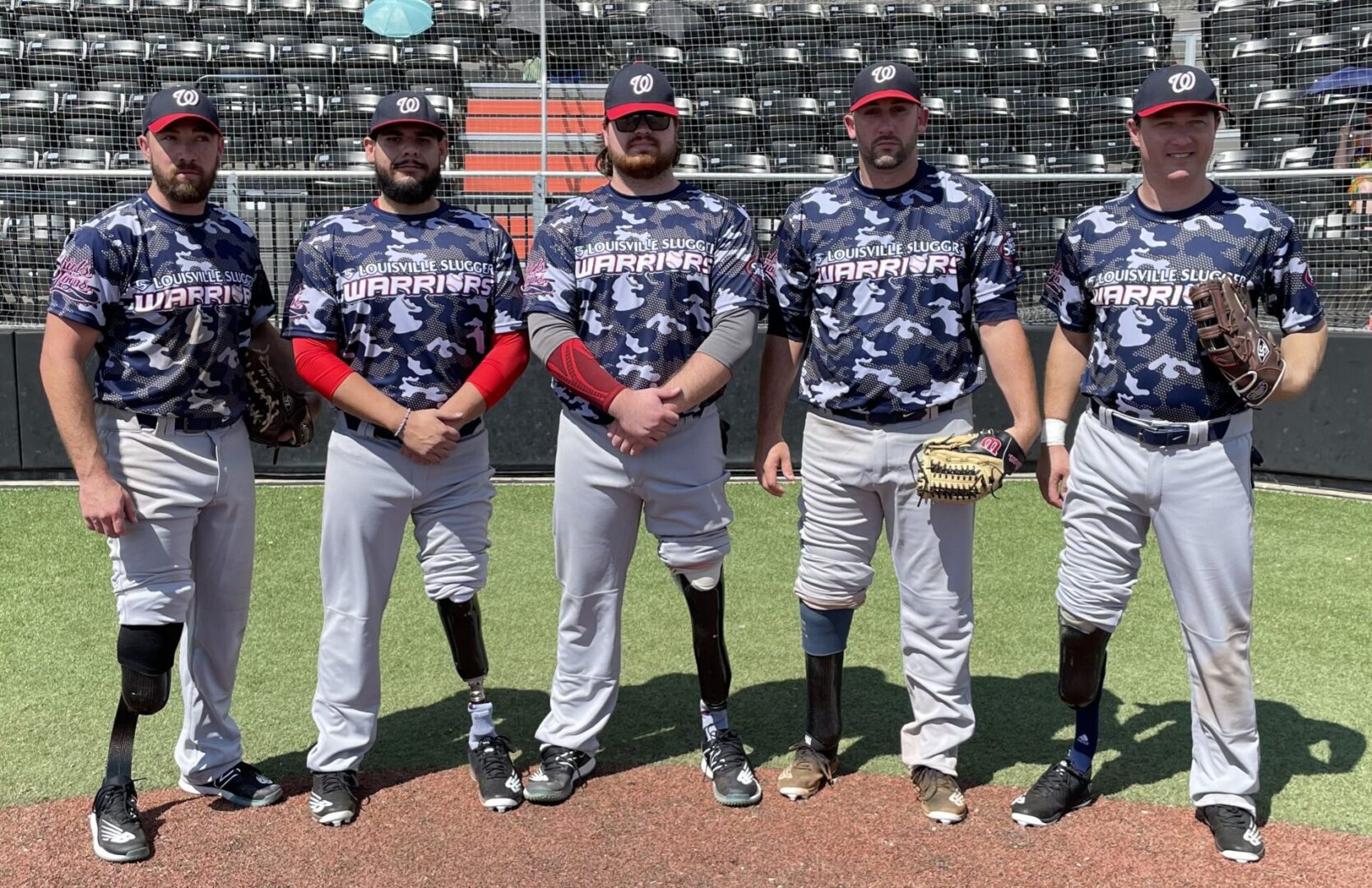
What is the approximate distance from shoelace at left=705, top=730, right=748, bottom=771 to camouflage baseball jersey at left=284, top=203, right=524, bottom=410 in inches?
55.6

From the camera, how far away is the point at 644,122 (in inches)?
143

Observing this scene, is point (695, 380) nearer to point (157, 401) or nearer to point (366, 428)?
point (366, 428)

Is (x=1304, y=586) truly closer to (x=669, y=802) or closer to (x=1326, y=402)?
(x=1326, y=402)

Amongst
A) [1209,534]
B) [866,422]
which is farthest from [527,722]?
[1209,534]

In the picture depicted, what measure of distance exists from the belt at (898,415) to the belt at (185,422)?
1887 millimetres

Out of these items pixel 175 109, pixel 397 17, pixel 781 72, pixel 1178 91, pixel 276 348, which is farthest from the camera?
pixel 781 72

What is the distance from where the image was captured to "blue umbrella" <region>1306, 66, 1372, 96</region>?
9.77 m

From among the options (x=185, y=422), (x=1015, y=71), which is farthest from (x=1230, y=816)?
(x=1015, y=71)

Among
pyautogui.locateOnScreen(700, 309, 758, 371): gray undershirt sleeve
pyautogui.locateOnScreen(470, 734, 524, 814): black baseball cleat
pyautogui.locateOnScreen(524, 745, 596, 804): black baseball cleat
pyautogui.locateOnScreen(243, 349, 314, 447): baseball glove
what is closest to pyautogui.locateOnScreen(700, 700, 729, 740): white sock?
pyautogui.locateOnScreen(524, 745, 596, 804): black baseball cleat

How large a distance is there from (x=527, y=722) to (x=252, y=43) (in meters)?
10.0

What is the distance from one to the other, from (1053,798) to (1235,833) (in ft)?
1.65

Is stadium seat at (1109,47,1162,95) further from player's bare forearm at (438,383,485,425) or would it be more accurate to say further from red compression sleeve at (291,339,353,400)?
red compression sleeve at (291,339,353,400)

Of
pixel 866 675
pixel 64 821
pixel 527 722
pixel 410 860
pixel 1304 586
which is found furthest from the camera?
pixel 1304 586

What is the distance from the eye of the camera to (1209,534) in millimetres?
3453
